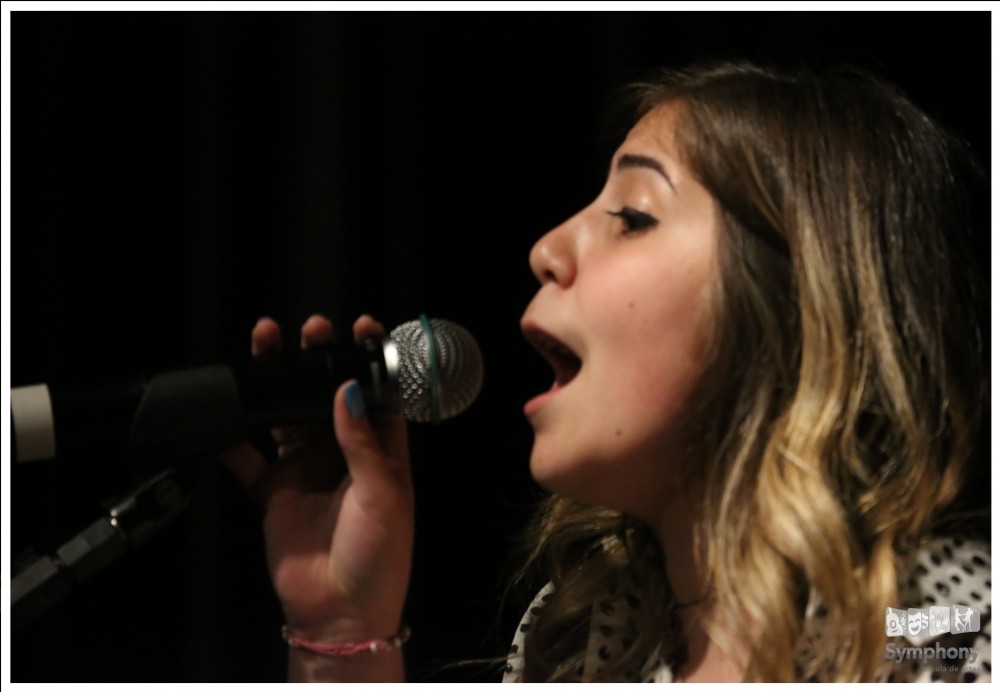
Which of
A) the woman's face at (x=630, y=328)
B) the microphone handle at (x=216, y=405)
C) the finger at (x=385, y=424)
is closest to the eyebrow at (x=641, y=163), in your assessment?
the woman's face at (x=630, y=328)

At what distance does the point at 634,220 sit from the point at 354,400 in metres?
0.42

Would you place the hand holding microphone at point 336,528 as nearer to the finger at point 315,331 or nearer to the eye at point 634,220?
the finger at point 315,331

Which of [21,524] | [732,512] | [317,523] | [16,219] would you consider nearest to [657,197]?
[732,512]

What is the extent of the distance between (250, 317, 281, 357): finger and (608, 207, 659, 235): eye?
0.46 m

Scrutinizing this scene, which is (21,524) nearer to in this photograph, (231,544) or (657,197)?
(231,544)

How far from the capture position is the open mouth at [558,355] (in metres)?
1.52

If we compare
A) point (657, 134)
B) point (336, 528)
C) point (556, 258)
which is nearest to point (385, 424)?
point (336, 528)

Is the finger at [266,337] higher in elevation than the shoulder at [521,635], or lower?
higher

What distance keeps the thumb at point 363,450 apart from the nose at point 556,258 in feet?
0.96

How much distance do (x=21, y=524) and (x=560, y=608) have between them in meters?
0.90

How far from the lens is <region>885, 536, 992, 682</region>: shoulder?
140 cm

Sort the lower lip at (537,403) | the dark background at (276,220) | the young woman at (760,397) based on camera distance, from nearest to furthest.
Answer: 1. the young woman at (760,397)
2. the lower lip at (537,403)
3. the dark background at (276,220)

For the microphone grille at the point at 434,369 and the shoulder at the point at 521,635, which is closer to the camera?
the microphone grille at the point at 434,369

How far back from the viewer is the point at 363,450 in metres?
1.48
